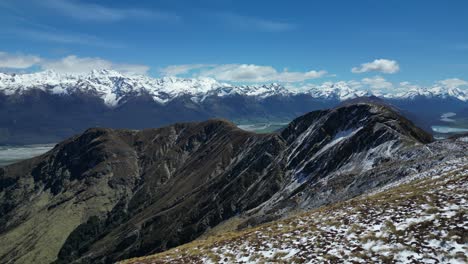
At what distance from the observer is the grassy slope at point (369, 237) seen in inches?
912

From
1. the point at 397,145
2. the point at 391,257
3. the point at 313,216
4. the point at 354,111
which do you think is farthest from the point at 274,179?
the point at 391,257

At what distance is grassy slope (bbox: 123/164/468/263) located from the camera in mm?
23156

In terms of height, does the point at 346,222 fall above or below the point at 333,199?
above

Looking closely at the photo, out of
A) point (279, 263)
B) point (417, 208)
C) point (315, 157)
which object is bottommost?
point (315, 157)

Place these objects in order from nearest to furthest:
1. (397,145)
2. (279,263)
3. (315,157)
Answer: (279,263) < (397,145) < (315,157)

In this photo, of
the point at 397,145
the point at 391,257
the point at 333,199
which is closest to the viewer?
the point at 391,257

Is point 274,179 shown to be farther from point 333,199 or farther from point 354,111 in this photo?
point 333,199

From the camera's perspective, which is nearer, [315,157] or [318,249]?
[318,249]

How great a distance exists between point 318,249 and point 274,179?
6756 inches

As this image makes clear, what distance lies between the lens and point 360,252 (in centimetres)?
2405

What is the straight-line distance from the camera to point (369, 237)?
83.9ft

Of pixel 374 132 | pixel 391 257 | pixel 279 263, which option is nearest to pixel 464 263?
pixel 391 257

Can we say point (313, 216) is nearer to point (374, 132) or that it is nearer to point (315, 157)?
point (374, 132)

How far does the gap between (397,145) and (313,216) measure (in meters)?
109
